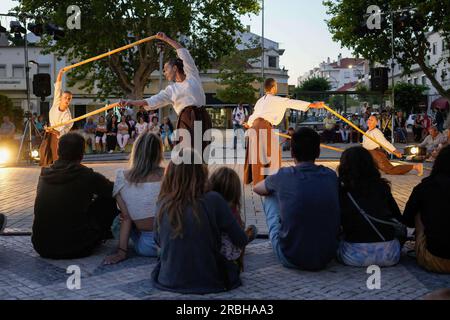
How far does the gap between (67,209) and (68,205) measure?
39 millimetres

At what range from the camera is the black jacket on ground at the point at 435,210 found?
4.80 metres

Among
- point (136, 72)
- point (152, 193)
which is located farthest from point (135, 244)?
point (136, 72)

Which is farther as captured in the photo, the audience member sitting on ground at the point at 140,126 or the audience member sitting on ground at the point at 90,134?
the audience member sitting on ground at the point at 90,134

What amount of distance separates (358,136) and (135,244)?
23.2 m

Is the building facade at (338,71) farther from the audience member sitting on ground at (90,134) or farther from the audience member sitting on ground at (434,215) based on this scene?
the audience member sitting on ground at (434,215)

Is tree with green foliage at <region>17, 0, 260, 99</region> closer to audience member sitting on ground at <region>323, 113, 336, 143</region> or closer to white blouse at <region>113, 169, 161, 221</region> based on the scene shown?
audience member sitting on ground at <region>323, 113, 336, 143</region>

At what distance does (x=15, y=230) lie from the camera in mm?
6918

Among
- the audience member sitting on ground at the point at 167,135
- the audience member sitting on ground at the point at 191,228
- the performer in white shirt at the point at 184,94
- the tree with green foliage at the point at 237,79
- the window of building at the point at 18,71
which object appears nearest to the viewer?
the audience member sitting on ground at the point at 191,228

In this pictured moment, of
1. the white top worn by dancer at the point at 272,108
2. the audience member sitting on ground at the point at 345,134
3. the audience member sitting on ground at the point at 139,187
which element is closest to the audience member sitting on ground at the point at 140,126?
the audience member sitting on ground at the point at 345,134

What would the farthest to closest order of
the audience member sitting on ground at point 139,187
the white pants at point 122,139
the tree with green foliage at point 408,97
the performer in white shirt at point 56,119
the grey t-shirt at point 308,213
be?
1. the tree with green foliage at point 408,97
2. the white pants at point 122,139
3. the performer in white shirt at point 56,119
4. the audience member sitting on ground at point 139,187
5. the grey t-shirt at point 308,213

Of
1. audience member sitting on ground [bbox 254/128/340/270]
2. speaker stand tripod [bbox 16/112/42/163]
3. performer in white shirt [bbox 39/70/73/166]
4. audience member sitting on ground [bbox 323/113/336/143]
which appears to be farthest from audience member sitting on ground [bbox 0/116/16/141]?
audience member sitting on ground [bbox 254/128/340/270]

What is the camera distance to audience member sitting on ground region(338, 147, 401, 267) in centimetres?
501

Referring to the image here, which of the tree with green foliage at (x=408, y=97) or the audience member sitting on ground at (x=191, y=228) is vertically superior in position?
the tree with green foliage at (x=408, y=97)

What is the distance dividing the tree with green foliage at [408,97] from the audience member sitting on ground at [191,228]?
4399cm
